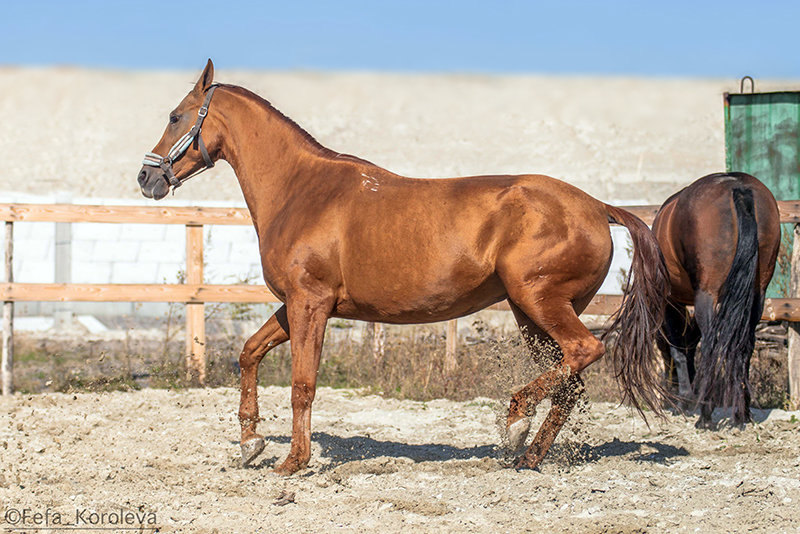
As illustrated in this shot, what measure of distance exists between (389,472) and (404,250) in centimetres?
135

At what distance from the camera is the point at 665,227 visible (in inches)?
274

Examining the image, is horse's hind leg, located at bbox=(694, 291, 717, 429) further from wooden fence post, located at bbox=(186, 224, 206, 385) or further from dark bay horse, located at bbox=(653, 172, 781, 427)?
wooden fence post, located at bbox=(186, 224, 206, 385)

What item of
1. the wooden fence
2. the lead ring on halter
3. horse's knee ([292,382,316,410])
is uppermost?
the lead ring on halter

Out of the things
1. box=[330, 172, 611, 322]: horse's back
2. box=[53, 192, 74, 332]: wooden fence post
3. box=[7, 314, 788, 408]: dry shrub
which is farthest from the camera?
box=[53, 192, 74, 332]: wooden fence post

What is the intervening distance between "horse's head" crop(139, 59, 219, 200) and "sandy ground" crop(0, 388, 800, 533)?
1.81 meters

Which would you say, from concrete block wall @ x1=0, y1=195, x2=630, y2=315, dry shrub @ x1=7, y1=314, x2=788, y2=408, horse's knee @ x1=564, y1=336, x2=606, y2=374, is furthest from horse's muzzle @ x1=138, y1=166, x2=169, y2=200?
concrete block wall @ x1=0, y1=195, x2=630, y2=315

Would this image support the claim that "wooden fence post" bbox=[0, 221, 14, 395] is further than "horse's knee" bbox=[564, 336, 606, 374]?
Yes

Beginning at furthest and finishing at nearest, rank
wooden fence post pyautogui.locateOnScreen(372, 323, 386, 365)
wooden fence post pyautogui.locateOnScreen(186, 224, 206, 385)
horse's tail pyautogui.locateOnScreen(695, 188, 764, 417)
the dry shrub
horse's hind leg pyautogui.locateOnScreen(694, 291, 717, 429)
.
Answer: wooden fence post pyautogui.locateOnScreen(372, 323, 386, 365)
wooden fence post pyautogui.locateOnScreen(186, 224, 206, 385)
the dry shrub
horse's hind leg pyautogui.locateOnScreen(694, 291, 717, 429)
horse's tail pyautogui.locateOnScreen(695, 188, 764, 417)

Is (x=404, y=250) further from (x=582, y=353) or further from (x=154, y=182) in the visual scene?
(x=154, y=182)

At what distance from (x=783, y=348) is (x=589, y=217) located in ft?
14.7

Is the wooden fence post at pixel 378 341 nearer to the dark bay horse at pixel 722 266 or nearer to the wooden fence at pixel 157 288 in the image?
the wooden fence at pixel 157 288

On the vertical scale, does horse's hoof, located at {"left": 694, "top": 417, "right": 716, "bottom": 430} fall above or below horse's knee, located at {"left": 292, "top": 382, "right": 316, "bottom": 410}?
below

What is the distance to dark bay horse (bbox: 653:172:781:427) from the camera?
20.2 feet

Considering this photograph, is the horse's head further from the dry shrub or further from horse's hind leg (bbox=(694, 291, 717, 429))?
horse's hind leg (bbox=(694, 291, 717, 429))
